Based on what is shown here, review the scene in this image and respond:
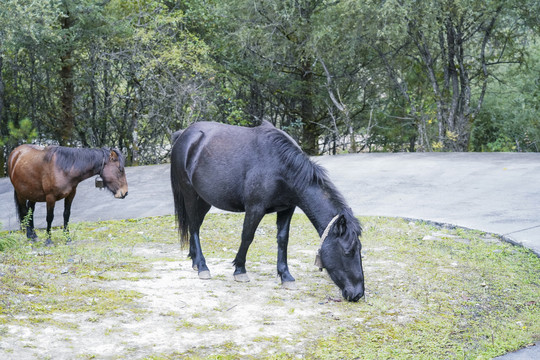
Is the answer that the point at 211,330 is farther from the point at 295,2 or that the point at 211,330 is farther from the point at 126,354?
the point at 295,2

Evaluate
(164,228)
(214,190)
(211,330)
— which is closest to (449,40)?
(164,228)

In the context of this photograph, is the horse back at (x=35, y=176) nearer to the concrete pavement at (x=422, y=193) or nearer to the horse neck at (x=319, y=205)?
the concrete pavement at (x=422, y=193)

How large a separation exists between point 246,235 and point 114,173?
296cm

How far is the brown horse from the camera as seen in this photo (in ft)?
25.1

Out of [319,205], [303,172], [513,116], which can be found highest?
[513,116]

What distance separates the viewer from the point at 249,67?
1847cm

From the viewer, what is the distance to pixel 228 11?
17.5 meters

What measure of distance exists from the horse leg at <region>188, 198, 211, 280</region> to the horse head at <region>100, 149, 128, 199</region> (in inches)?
77.0

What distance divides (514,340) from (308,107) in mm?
15817

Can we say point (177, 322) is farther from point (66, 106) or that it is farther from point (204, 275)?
point (66, 106)

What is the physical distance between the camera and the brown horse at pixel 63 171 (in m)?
7.64

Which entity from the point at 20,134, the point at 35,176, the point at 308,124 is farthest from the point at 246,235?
the point at 308,124

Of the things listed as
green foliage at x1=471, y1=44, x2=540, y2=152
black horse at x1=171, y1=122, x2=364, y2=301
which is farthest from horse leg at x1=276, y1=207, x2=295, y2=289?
green foliage at x1=471, y1=44, x2=540, y2=152

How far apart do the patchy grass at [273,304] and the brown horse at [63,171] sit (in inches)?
31.1
